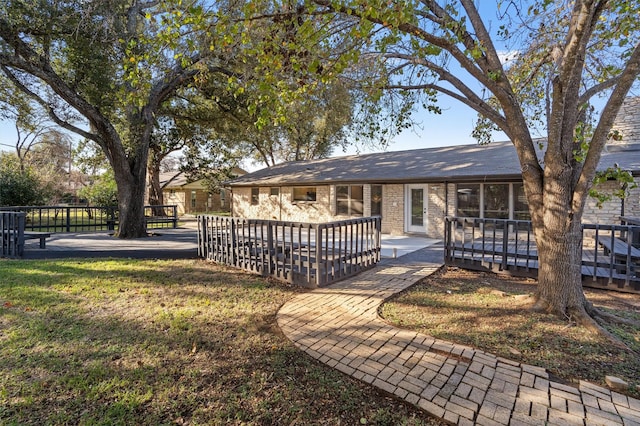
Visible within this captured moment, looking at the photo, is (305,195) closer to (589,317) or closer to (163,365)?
(589,317)

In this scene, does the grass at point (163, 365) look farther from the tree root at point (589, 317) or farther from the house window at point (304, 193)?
the house window at point (304, 193)

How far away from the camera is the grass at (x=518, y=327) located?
10.0 feet

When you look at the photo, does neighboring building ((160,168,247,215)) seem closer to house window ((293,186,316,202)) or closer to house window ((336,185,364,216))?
house window ((293,186,316,202))

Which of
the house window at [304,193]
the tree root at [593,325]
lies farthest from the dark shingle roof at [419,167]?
the tree root at [593,325]

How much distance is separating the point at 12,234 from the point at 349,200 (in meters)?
11.2

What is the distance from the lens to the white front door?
12.5 meters

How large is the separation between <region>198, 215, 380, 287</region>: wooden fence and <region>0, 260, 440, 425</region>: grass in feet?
2.48

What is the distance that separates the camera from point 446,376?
9.21 feet

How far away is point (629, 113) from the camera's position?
10938mm

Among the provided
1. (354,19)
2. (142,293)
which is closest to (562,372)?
(354,19)

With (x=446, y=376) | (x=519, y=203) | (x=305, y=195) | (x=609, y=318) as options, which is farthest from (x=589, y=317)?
(x=305, y=195)

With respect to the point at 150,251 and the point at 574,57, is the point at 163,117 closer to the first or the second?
the point at 150,251

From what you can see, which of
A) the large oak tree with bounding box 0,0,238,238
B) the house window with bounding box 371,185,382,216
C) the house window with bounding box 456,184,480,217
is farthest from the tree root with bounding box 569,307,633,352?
the house window with bounding box 371,185,382,216

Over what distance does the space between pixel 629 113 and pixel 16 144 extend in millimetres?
45786
